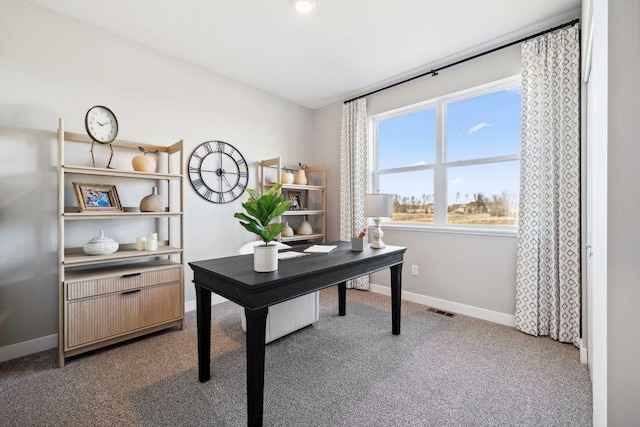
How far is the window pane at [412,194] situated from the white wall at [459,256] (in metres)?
0.22

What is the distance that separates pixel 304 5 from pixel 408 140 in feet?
6.71

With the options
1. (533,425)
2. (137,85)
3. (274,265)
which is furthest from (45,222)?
(533,425)

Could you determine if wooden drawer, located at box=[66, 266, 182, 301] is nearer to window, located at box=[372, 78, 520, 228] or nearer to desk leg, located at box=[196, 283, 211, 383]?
desk leg, located at box=[196, 283, 211, 383]

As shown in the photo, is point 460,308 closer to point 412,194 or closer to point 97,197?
point 412,194

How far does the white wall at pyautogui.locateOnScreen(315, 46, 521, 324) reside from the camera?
274 centimetres

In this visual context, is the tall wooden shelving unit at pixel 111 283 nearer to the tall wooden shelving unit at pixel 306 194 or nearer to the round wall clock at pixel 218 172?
the round wall clock at pixel 218 172

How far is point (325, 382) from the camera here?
1.82 meters

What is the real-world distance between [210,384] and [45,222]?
1932mm

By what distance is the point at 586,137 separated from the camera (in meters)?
2.18

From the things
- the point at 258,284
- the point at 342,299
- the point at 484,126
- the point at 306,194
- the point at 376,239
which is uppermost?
the point at 484,126

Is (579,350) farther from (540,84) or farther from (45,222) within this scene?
(45,222)
